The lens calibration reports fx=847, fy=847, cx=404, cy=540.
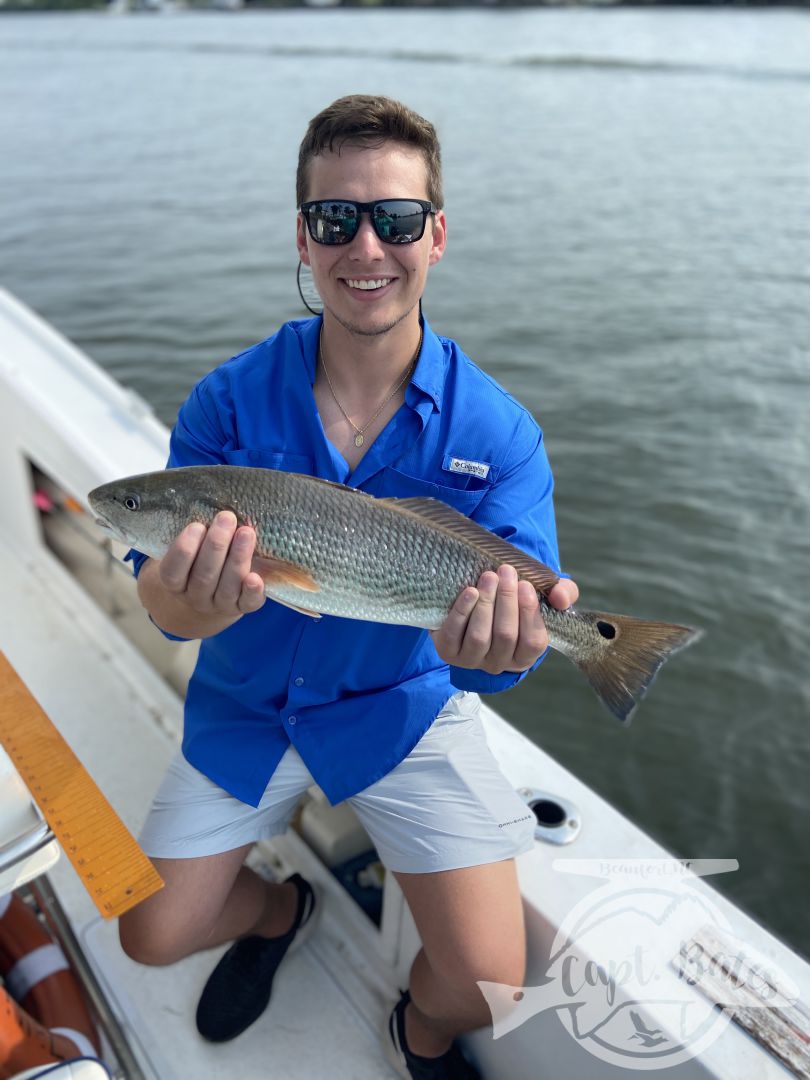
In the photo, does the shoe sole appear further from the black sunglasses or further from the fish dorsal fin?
the black sunglasses

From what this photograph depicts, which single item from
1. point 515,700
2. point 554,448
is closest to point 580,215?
point 554,448

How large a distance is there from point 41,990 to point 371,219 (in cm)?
264

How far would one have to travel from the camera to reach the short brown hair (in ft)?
8.21

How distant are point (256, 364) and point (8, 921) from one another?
2051mm

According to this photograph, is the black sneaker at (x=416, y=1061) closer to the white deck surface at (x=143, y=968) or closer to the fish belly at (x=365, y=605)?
the white deck surface at (x=143, y=968)

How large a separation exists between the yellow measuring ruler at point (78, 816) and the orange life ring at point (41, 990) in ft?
1.40

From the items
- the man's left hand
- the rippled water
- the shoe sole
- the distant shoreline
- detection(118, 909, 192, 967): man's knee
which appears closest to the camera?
the man's left hand

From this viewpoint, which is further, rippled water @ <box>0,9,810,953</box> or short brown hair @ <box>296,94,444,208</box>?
rippled water @ <box>0,9,810,953</box>

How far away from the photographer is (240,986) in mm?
2918

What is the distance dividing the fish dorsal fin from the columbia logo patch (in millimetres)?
228

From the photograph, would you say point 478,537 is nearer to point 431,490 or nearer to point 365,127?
point 431,490

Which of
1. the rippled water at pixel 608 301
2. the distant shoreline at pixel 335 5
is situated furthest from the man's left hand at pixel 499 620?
the distant shoreline at pixel 335 5

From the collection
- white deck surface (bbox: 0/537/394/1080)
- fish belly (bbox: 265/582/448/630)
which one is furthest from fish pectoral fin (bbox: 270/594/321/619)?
white deck surface (bbox: 0/537/394/1080)

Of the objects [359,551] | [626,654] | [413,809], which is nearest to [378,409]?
[359,551]
